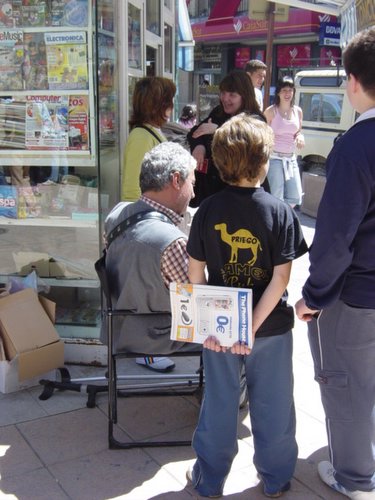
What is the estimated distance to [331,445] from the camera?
2320 mm

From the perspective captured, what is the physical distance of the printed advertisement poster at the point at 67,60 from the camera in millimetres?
3387

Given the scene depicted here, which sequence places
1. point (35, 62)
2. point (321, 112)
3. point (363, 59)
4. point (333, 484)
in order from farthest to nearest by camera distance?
point (321, 112) < point (35, 62) < point (333, 484) < point (363, 59)

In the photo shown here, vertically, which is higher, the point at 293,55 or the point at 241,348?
the point at 293,55

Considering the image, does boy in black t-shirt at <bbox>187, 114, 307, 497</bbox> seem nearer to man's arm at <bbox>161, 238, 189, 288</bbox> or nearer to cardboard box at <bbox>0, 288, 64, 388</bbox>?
man's arm at <bbox>161, 238, 189, 288</bbox>

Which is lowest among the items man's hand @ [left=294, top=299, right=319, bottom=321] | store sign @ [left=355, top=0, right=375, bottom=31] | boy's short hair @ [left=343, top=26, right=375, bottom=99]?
man's hand @ [left=294, top=299, right=319, bottom=321]

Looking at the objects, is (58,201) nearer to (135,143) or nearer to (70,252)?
(70,252)

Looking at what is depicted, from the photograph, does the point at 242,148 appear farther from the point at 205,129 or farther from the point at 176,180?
the point at 205,129

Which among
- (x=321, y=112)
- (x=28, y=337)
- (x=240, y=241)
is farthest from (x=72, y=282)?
(x=321, y=112)

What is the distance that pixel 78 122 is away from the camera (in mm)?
3514

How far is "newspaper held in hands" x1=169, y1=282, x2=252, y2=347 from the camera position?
2.07m

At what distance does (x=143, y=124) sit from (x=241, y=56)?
1885cm

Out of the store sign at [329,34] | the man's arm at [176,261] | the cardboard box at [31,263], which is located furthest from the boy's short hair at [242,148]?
the store sign at [329,34]

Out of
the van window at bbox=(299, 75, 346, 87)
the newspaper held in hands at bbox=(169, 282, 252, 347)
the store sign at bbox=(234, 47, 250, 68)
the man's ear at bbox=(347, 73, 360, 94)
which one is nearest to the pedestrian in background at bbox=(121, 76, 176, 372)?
the newspaper held in hands at bbox=(169, 282, 252, 347)

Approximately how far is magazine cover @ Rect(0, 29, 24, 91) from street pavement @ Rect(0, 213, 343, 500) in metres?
1.86
